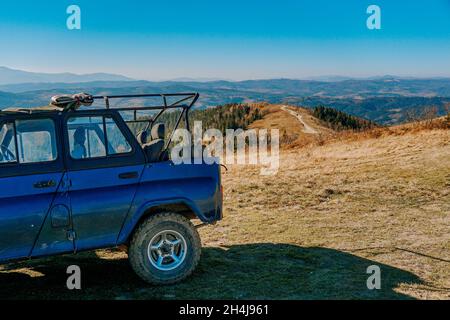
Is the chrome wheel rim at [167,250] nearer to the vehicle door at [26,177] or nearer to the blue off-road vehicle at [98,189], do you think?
the blue off-road vehicle at [98,189]

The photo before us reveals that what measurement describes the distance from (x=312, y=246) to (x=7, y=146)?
5454 mm

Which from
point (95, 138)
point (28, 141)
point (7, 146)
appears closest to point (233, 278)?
point (95, 138)

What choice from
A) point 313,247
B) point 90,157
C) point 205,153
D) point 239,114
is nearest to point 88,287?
point 90,157

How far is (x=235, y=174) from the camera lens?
1902cm

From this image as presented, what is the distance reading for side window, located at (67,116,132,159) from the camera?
20.4 ft

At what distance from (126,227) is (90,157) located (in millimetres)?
1026

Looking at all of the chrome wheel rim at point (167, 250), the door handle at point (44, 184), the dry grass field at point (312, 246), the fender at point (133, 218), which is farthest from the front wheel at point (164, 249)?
the door handle at point (44, 184)

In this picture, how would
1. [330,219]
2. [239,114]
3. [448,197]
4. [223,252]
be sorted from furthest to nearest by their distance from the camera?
[239,114], [448,197], [330,219], [223,252]

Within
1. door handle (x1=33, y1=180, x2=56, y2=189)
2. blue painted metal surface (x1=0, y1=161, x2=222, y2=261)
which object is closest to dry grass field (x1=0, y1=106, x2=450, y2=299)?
blue painted metal surface (x1=0, y1=161, x2=222, y2=261)

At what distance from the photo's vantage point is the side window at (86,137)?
A: 618cm

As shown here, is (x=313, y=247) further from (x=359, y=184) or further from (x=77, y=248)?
(x=359, y=184)

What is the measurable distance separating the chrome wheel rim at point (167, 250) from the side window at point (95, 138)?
4.20ft

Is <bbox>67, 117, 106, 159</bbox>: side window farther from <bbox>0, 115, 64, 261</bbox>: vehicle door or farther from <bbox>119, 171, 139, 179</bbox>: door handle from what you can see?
<bbox>119, 171, 139, 179</bbox>: door handle
